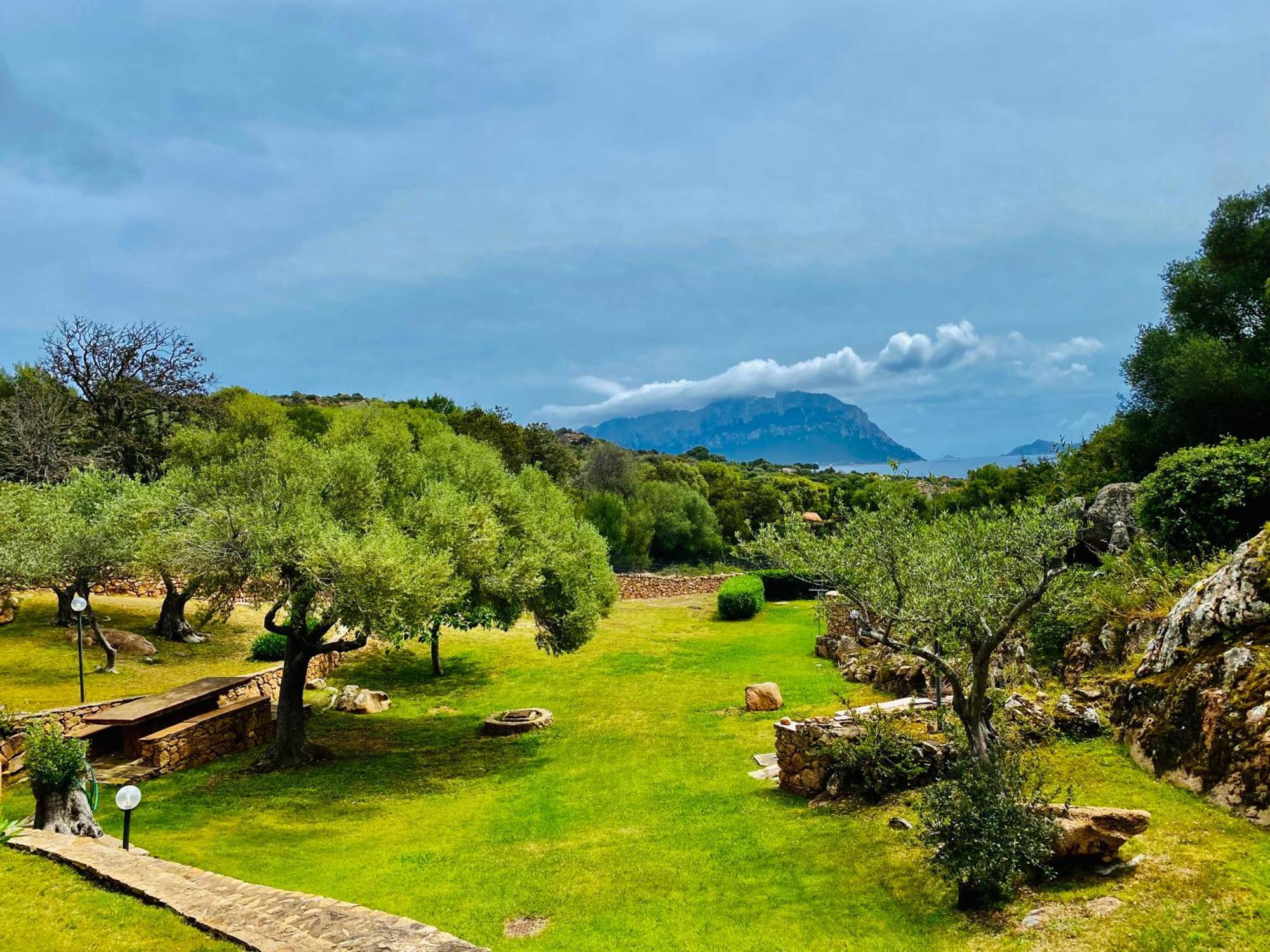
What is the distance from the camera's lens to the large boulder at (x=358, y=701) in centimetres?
2109

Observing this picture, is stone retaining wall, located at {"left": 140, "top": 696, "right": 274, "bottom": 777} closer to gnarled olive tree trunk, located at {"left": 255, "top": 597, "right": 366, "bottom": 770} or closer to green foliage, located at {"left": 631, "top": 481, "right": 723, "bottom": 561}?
gnarled olive tree trunk, located at {"left": 255, "top": 597, "right": 366, "bottom": 770}

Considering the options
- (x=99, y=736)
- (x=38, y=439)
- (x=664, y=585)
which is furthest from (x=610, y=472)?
(x=99, y=736)

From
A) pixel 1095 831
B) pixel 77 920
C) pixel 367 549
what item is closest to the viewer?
pixel 77 920

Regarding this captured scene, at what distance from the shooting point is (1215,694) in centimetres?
915

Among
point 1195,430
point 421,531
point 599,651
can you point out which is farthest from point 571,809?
A: point 1195,430

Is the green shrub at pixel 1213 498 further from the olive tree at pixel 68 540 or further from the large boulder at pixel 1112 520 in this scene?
the olive tree at pixel 68 540

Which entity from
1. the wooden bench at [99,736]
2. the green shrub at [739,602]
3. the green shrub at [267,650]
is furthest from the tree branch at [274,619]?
the green shrub at [739,602]

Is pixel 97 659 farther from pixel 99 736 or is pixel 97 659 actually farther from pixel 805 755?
pixel 805 755

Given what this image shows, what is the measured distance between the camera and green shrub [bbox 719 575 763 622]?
130ft

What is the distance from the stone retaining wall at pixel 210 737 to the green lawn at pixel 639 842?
496 mm

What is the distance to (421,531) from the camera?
51.3 ft

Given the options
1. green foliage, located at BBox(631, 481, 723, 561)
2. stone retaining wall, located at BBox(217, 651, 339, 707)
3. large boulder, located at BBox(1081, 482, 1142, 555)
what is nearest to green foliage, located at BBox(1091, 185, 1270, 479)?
large boulder, located at BBox(1081, 482, 1142, 555)

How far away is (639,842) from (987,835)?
5738 mm

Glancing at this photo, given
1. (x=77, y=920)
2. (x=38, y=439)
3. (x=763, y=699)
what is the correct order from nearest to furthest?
1. (x=77, y=920)
2. (x=763, y=699)
3. (x=38, y=439)
